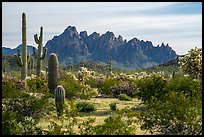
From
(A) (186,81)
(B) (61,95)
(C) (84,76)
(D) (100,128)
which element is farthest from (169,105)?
(C) (84,76)

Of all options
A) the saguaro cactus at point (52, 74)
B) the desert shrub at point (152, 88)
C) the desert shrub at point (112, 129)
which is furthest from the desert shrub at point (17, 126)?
the saguaro cactus at point (52, 74)

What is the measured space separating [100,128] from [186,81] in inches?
356

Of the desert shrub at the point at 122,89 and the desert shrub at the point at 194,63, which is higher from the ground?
the desert shrub at the point at 194,63

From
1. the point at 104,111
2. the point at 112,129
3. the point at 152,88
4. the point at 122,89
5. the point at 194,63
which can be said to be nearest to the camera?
the point at 112,129

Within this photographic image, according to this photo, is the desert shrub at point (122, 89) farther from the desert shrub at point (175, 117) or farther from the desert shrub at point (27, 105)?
the desert shrub at point (175, 117)

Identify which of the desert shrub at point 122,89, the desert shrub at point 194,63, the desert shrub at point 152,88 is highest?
the desert shrub at point 194,63

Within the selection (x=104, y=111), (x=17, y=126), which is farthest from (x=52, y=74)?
(x=17, y=126)

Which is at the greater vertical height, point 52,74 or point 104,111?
point 52,74

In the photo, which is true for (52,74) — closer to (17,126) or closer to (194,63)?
(194,63)

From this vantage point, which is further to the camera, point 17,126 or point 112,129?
point 17,126

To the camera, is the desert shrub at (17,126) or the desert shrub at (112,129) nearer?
the desert shrub at (112,129)

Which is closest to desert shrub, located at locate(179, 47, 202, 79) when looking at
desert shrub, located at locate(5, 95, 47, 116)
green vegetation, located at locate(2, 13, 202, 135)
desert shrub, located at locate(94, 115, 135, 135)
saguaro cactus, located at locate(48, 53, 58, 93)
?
green vegetation, located at locate(2, 13, 202, 135)

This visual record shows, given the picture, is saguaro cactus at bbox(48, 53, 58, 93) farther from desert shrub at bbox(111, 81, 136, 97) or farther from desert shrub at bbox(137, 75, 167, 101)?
desert shrub at bbox(111, 81, 136, 97)

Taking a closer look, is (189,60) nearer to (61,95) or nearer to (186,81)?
(186,81)
